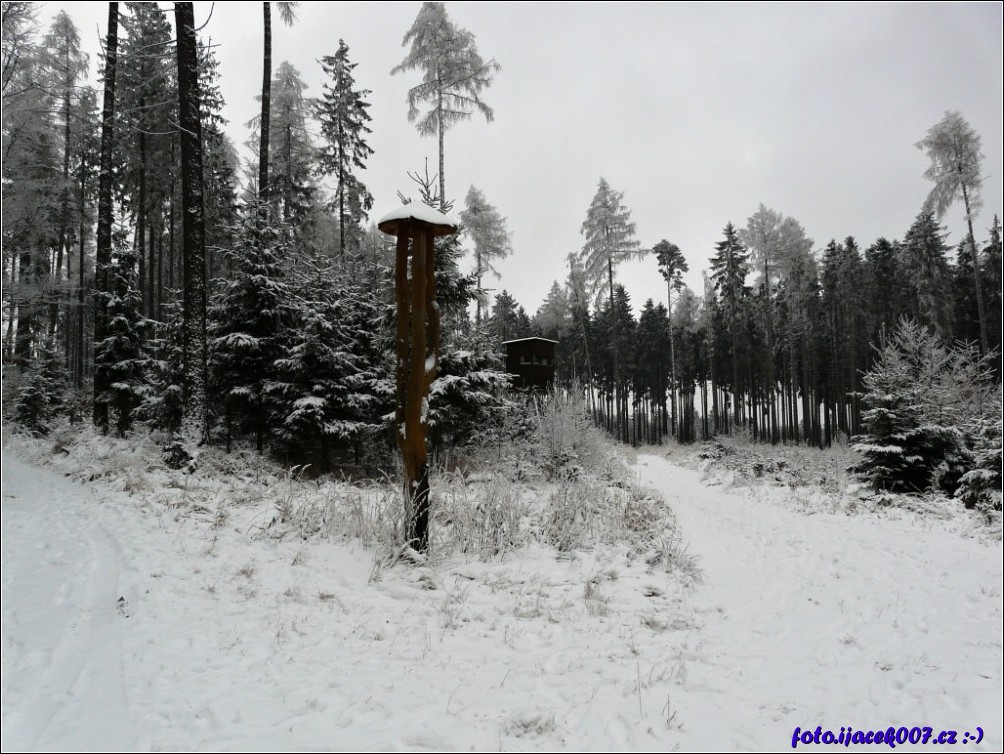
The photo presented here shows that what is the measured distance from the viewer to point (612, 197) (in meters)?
30.1

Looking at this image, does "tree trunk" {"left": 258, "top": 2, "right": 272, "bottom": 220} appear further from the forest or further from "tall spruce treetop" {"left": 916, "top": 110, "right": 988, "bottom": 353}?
"tall spruce treetop" {"left": 916, "top": 110, "right": 988, "bottom": 353}

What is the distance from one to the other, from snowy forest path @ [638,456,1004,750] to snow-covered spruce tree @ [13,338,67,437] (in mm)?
22689

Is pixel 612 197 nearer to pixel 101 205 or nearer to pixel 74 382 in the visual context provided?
pixel 101 205

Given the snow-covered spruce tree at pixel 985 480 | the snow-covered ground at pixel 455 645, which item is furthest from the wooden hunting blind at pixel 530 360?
the snow-covered ground at pixel 455 645

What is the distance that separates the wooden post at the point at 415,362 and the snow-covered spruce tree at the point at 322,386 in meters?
5.29

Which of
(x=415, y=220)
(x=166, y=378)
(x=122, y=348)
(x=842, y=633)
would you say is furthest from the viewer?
(x=122, y=348)

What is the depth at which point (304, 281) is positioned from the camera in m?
12.7

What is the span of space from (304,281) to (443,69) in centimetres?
1093

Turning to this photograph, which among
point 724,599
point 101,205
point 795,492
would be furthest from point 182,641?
point 101,205

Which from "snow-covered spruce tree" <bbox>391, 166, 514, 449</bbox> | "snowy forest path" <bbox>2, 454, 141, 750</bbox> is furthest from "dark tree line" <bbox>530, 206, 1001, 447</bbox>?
"snowy forest path" <bbox>2, 454, 141, 750</bbox>

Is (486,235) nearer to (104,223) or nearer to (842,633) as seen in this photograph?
(104,223)

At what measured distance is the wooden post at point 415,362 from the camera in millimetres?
6168

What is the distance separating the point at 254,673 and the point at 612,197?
3070 cm

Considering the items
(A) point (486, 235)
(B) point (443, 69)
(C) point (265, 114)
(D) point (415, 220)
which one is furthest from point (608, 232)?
(D) point (415, 220)
